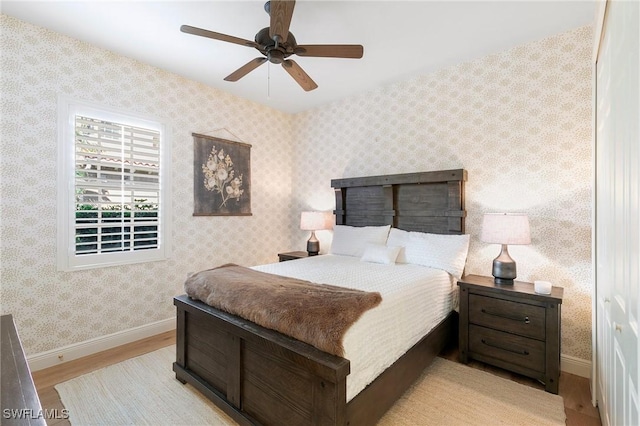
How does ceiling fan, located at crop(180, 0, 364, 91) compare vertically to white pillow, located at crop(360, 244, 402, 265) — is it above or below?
above

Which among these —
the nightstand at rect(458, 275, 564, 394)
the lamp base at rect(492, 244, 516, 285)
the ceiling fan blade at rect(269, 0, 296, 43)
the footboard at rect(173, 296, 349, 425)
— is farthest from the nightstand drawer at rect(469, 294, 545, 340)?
the ceiling fan blade at rect(269, 0, 296, 43)

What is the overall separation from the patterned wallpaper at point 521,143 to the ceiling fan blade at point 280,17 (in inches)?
75.4

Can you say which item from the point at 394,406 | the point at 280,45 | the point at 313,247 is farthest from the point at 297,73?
the point at 394,406

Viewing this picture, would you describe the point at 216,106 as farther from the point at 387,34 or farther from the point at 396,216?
the point at 396,216

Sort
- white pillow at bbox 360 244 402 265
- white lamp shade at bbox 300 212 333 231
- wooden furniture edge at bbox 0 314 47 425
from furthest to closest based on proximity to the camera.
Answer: white lamp shade at bbox 300 212 333 231
white pillow at bbox 360 244 402 265
wooden furniture edge at bbox 0 314 47 425

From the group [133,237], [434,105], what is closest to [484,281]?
[434,105]

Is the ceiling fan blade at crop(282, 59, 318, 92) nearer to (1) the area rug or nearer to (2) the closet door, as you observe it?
(2) the closet door

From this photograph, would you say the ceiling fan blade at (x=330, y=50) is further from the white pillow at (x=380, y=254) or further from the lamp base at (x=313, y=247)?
the lamp base at (x=313, y=247)

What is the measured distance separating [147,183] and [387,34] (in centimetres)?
273

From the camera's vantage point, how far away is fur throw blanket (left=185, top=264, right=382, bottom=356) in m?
1.46

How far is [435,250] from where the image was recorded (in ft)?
9.16

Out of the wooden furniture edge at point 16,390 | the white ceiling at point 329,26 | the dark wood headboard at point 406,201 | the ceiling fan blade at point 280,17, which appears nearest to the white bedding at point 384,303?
the dark wood headboard at point 406,201

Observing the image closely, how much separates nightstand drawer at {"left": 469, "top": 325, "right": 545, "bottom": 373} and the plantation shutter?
Result: 10.5ft

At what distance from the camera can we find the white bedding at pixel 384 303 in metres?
1.52
